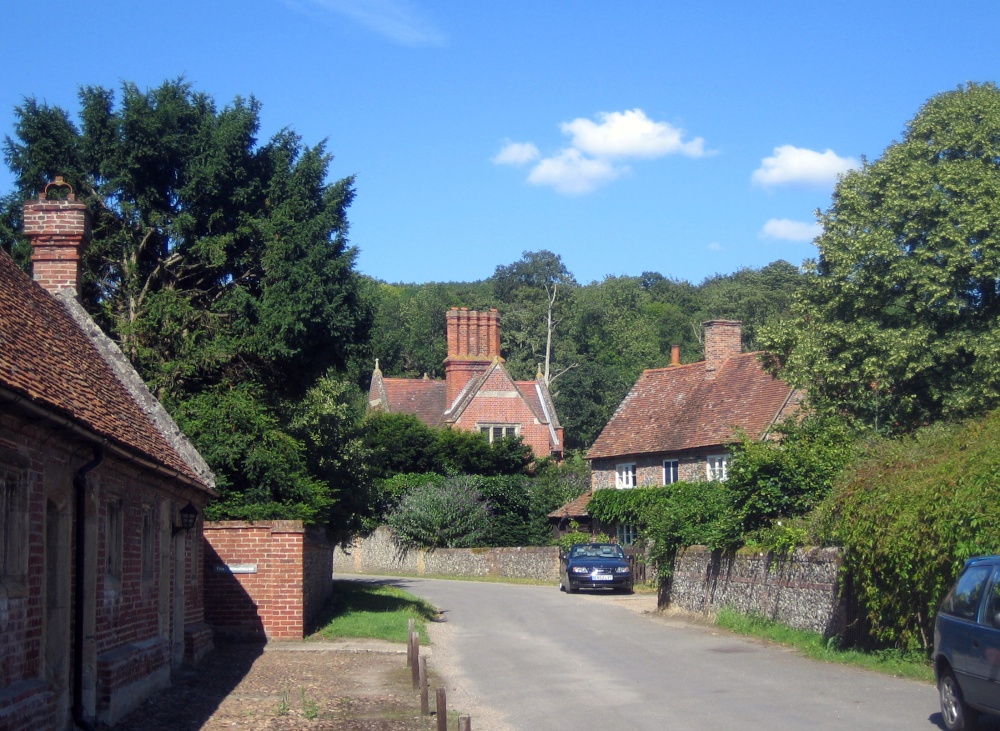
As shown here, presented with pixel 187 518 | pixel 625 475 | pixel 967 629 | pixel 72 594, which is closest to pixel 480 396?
pixel 625 475

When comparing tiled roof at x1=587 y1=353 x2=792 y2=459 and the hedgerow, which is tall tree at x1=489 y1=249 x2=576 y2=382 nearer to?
tiled roof at x1=587 y1=353 x2=792 y2=459

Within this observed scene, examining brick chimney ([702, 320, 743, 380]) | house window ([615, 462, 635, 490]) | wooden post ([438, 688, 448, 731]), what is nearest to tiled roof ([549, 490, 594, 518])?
house window ([615, 462, 635, 490])

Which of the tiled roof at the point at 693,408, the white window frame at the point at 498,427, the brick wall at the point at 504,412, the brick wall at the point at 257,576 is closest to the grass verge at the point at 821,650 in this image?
the brick wall at the point at 257,576

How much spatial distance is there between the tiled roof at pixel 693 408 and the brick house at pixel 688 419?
4cm

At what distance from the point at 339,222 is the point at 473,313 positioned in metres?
33.7

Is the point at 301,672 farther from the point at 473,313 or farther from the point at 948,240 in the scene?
the point at 473,313

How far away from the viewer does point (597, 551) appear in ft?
118

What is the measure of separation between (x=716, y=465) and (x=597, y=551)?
674cm

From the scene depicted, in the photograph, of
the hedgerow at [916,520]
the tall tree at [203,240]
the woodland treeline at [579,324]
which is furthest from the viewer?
the woodland treeline at [579,324]

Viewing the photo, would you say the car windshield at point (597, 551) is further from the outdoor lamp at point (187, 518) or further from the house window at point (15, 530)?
the house window at point (15, 530)

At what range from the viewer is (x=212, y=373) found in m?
23.9

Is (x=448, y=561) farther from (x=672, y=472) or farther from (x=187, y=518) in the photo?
(x=187, y=518)

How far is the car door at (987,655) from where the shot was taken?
9.25m

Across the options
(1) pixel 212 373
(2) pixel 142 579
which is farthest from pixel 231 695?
(1) pixel 212 373
